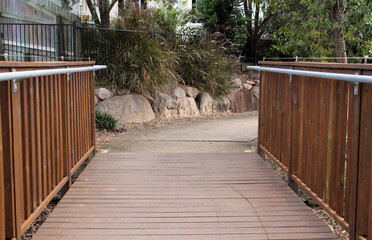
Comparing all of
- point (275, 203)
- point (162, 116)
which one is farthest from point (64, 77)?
point (162, 116)

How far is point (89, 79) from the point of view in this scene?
6484 mm

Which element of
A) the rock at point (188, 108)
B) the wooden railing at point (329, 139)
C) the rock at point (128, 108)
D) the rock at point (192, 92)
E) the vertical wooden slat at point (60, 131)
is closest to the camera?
the wooden railing at point (329, 139)

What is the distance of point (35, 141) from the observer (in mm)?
3666

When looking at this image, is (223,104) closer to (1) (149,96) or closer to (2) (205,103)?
(2) (205,103)

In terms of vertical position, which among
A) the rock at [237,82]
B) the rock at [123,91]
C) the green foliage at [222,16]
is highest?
the green foliage at [222,16]

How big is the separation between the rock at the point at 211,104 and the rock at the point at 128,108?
2.02 meters

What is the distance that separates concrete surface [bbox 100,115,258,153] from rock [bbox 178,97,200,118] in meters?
1.25

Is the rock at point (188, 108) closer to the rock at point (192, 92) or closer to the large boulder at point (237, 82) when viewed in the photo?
the rock at point (192, 92)

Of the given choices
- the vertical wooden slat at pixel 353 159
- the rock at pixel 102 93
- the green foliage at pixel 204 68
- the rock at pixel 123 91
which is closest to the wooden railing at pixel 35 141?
the vertical wooden slat at pixel 353 159

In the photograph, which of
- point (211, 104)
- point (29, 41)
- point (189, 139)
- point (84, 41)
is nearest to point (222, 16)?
point (211, 104)

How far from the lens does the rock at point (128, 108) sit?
10.6 m

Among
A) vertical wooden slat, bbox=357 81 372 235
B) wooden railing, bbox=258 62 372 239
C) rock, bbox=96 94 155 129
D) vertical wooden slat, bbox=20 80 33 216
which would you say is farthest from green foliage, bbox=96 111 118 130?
vertical wooden slat, bbox=357 81 372 235

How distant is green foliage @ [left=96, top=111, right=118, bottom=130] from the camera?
31.6 ft

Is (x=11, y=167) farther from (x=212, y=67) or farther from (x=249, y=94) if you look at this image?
(x=249, y=94)
